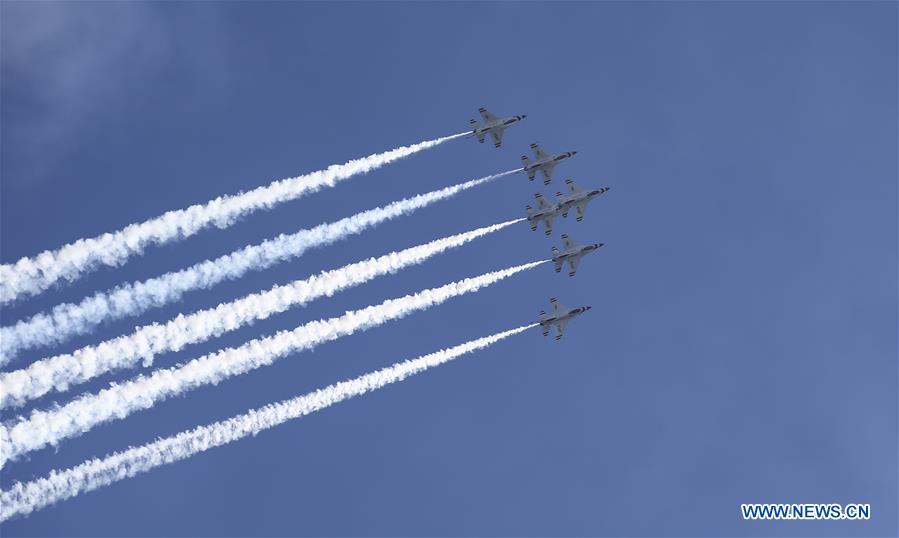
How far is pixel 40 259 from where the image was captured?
9669 cm

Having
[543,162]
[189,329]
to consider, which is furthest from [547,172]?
[189,329]

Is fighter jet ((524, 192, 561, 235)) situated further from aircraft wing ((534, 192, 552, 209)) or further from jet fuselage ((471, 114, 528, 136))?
jet fuselage ((471, 114, 528, 136))

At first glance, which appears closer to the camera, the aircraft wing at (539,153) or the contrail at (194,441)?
the contrail at (194,441)

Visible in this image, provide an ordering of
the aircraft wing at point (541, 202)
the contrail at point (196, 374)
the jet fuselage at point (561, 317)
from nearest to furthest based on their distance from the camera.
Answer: the contrail at point (196, 374) < the jet fuselage at point (561, 317) < the aircraft wing at point (541, 202)

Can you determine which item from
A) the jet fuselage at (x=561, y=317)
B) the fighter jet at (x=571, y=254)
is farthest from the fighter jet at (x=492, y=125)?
the jet fuselage at (x=561, y=317)

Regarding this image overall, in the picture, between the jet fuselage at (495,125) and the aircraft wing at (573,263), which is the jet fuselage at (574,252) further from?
the jet fuselage at (495,125)

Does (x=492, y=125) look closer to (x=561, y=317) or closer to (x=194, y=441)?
(x=561, y=317)

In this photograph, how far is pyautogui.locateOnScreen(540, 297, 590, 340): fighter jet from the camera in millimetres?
117562

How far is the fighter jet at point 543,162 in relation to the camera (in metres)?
124

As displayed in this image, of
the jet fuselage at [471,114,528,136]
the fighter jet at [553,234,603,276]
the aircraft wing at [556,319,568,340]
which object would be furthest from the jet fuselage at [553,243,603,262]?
the jet fuselage at [471,114,528,136]

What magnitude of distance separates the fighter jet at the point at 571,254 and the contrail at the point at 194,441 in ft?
42.5

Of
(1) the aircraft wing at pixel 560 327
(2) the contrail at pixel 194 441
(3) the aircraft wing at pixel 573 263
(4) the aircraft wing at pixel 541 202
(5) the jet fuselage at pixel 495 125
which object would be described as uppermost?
(5) the jet fuselage at pixel 495 125

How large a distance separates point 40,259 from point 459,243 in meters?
30.7

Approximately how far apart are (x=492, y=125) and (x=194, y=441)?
37.6 metres
